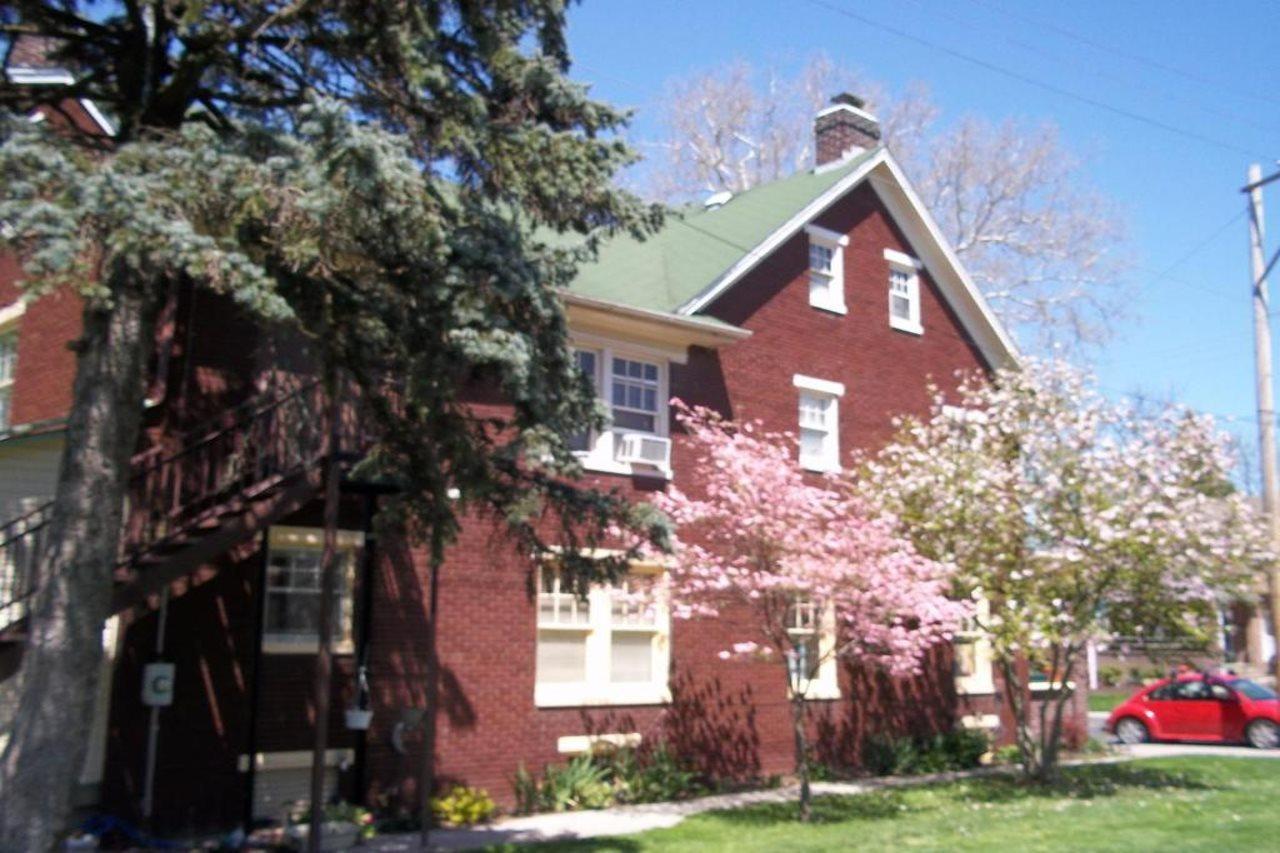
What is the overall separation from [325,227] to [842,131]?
649 inches

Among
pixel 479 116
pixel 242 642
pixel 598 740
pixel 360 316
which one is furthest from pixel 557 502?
pixel 598 740

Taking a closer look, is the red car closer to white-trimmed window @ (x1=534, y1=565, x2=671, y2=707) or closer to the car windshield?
the car windshield

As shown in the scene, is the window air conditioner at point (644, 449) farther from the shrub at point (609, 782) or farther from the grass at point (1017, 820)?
the grass at point (1017, 820)

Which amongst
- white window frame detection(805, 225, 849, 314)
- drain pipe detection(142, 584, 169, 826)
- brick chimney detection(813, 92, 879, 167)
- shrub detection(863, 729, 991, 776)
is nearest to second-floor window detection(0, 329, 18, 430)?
drain pipe detection(142, 584, 169, 826)

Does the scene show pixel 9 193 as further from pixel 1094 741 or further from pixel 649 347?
pixel 1094 741

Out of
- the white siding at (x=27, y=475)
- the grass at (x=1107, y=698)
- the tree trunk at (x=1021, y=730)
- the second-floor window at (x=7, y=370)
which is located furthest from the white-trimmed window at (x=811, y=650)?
the grass at (x=1107, y=698)

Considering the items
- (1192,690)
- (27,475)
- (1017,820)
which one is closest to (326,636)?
(27,475)

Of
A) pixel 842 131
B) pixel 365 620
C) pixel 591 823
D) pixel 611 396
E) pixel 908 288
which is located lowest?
pixel 591 823

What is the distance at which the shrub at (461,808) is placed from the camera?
45.7 feet

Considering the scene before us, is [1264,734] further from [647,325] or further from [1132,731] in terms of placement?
[647,325]

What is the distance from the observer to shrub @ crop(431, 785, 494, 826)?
A: 45.7 ft

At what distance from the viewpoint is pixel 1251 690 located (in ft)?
83.0

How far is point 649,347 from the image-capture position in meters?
17.5

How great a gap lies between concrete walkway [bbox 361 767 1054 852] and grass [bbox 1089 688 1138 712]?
2152 cm
